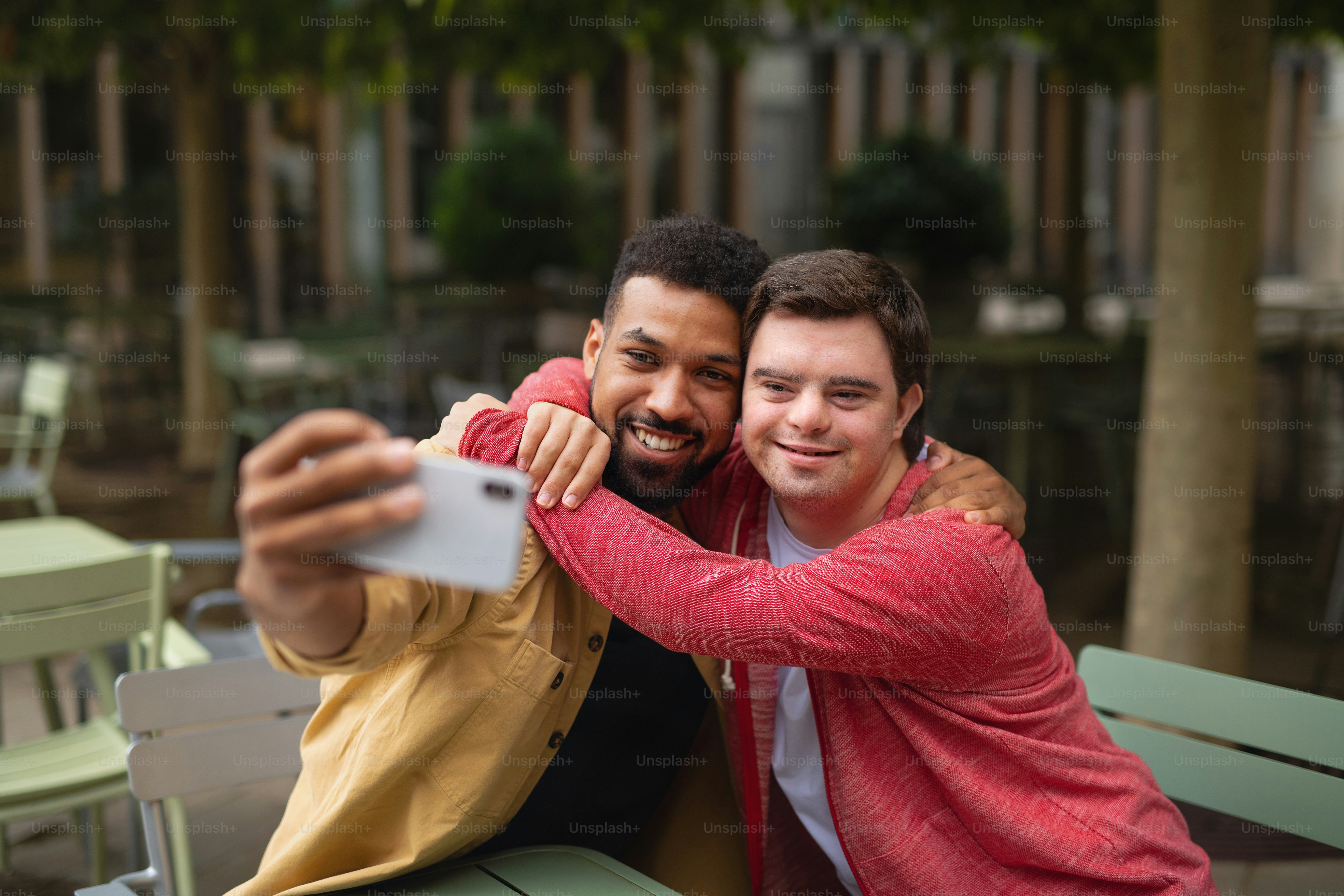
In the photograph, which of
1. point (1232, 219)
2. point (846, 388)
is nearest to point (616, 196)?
point (1232, 219)

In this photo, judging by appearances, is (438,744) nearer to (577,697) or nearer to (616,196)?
(577,697)

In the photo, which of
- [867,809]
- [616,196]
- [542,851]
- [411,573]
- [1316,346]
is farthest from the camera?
[616,196]

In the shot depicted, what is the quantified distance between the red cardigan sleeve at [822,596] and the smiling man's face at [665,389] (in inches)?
8.8

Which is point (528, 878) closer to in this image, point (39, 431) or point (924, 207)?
point (39, 431)

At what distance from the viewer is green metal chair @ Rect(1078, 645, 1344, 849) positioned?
2.04 m

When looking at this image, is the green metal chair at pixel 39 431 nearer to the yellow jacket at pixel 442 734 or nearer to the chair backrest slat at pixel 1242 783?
the yellow jacket at pixel 442 734

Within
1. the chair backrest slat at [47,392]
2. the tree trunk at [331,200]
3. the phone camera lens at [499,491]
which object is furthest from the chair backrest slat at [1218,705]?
the tree trunk at [331,200]

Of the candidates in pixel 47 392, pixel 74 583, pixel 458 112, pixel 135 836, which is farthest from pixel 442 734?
pixel 458 112

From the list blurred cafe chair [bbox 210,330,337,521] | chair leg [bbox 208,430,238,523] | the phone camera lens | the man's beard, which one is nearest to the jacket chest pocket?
the man's beard

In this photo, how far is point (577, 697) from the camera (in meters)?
1.82

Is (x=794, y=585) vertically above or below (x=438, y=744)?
above

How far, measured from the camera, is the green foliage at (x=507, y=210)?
946 centimetres

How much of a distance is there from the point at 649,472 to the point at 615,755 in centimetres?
50

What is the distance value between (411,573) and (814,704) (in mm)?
938
